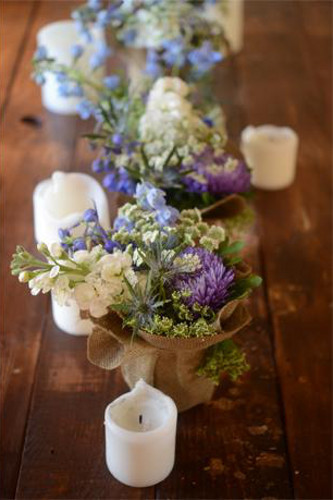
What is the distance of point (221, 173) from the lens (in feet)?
4.17

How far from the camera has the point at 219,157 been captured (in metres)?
1.30

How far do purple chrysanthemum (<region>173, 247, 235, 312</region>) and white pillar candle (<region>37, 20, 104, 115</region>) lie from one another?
99 centimetres

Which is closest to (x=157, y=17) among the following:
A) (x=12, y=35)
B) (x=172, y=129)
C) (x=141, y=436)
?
(x=172, y=129)

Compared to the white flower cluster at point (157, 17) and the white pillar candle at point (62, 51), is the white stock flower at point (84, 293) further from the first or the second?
the white pillar candle at point (62, 51)

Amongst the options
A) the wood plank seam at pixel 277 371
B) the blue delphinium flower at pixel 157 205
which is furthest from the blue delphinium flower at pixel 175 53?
the blue delphinium flower at pixel 157 205

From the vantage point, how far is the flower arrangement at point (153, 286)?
3.06 ft

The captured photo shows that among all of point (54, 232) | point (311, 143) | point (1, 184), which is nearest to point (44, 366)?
point (54, 232)

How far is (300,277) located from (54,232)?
1.47 feet

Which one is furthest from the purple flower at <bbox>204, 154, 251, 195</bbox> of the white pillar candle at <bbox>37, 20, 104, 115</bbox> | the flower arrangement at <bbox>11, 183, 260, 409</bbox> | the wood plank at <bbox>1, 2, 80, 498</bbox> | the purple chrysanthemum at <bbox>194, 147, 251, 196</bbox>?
the white pillar candle at <bbox>37, 20, 104, 115</bbox>

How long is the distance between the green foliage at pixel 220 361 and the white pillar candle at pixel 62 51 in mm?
975

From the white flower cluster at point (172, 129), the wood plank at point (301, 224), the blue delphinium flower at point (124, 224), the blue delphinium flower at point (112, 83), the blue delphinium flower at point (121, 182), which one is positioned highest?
the blue delphinium flower at point (124, 224)

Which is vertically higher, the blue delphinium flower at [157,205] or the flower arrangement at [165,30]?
the blue delphinium flower at [157,205]

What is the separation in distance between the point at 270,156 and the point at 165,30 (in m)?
0.34

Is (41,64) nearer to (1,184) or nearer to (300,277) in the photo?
(1,184)
